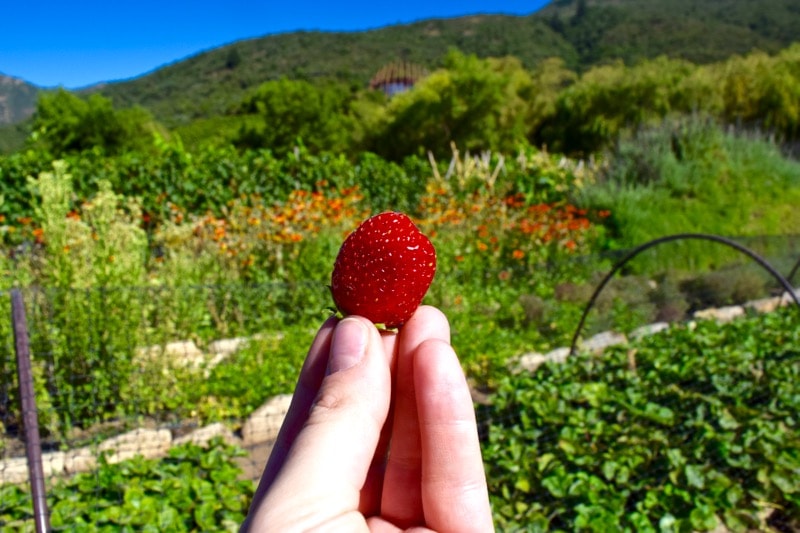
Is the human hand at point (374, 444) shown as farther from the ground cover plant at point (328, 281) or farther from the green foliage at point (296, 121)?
the green foliage at point (296, 121)

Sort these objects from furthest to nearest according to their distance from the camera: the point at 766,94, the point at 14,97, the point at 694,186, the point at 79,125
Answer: the point at 14,97 < the point at 766,94 < the point at 79,125 < the point at 694,186

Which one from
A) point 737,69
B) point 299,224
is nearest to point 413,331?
point 299,224

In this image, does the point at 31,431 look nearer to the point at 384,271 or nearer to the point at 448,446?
the point at 384,271

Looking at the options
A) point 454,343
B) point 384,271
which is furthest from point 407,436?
point 454,343

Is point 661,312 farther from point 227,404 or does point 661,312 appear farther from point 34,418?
point 34,418

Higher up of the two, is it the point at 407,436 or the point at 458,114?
the point at 458,114

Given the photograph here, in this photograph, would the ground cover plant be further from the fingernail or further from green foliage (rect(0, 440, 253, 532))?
the fingernail

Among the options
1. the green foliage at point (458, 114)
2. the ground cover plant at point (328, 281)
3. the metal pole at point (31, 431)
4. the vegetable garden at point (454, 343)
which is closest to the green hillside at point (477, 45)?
the green foliage at point (458, 114)
